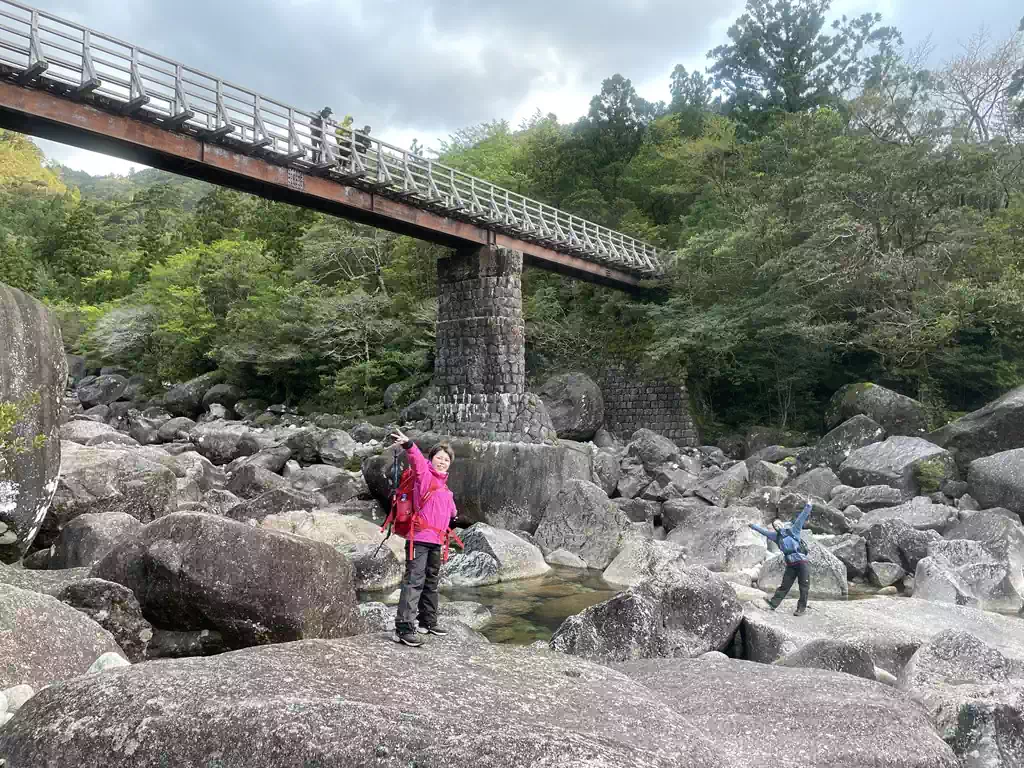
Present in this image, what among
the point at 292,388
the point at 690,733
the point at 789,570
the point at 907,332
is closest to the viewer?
the point at 690,733

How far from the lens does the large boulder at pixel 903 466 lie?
15328mm

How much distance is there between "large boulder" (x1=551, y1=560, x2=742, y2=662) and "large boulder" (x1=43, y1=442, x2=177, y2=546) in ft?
18.7

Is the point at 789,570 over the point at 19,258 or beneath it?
beneath

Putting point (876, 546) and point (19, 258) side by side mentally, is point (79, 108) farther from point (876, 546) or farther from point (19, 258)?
point (19, 258)

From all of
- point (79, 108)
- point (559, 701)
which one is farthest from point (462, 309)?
point (559, 701)

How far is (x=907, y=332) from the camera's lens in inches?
797

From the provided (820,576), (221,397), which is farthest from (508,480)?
(221,397)

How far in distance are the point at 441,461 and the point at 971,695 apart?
3.35m

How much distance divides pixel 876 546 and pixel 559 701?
890 cm

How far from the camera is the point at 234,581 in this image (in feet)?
16.9

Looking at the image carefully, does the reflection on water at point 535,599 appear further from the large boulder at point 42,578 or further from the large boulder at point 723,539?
the large boulder at point 42,578

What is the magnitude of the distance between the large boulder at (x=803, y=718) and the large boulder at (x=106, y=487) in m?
6.83

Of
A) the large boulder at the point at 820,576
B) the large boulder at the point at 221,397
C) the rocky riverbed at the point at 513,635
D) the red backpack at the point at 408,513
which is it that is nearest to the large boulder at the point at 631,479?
the rocky riverbed at the point at 513,635

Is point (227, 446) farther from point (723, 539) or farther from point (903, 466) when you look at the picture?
point (903, 466)
